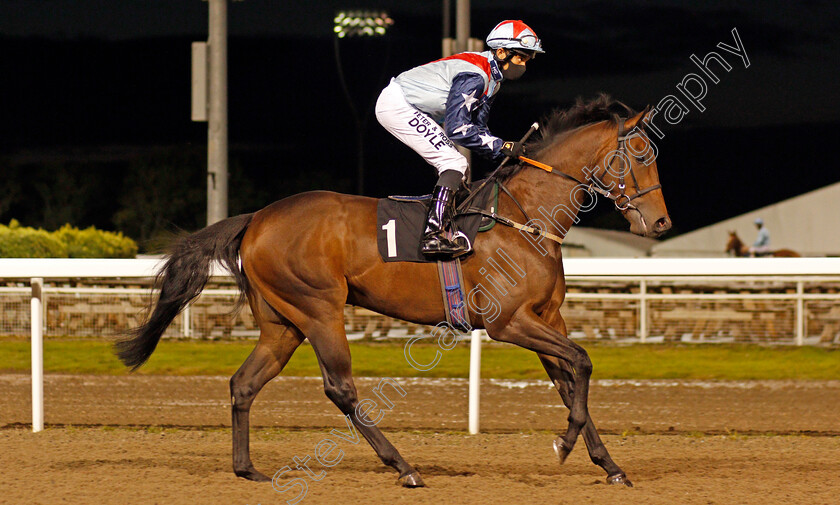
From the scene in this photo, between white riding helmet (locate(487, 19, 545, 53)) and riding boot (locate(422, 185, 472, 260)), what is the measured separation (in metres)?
0.74

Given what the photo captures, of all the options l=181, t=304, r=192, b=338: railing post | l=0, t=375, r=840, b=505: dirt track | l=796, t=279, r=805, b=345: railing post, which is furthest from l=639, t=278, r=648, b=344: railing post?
l=181, t=304, r=192, b=338: railing post

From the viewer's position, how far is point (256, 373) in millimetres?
4699

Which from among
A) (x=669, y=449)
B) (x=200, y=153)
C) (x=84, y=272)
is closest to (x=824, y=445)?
(x=669, y=449)

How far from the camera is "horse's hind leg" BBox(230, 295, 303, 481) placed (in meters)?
4.54

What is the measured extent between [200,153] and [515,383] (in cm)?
4121

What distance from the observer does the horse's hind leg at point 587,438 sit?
436 cm

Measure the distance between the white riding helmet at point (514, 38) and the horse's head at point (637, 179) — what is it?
1.84 feet

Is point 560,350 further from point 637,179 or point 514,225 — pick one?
point 637,179

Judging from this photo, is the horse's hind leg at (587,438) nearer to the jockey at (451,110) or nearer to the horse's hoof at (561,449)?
the horse's hoof at (561,449)

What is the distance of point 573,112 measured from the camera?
4.73 m

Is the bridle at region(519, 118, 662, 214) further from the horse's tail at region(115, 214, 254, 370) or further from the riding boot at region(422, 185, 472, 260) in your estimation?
the horse's tail at region(115, 214, 254, 370)

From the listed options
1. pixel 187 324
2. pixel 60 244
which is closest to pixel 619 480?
pixel 187 324

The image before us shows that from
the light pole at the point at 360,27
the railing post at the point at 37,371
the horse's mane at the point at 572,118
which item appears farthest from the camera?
the light pole at the point at 360,27

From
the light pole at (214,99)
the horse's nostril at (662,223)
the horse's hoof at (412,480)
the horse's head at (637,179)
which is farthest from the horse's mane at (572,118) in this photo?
the light pole at (214,99)
